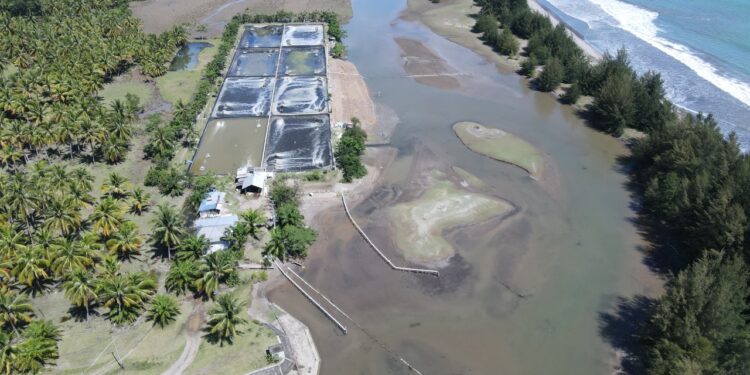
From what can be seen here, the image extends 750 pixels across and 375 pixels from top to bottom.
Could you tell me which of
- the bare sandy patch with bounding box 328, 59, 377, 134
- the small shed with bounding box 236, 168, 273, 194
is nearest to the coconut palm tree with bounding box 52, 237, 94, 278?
the small shed with bounding box 236, 168, 273, 194

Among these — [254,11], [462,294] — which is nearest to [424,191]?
[462,294]

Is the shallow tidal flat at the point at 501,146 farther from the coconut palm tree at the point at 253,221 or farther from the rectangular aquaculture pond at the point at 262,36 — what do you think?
the rectangular aquaculture pond at the point at 262,36

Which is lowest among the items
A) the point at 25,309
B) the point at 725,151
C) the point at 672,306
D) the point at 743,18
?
the point at 25,309

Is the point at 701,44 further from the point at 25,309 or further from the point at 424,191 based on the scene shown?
the point at 25,309


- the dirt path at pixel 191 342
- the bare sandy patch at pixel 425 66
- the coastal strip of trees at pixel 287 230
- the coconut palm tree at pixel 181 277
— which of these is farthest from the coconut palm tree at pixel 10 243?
the bare sandy patch at pixel 425 66

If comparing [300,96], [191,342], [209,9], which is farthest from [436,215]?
[209,9]

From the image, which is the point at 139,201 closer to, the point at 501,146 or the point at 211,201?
the point at 211,201
